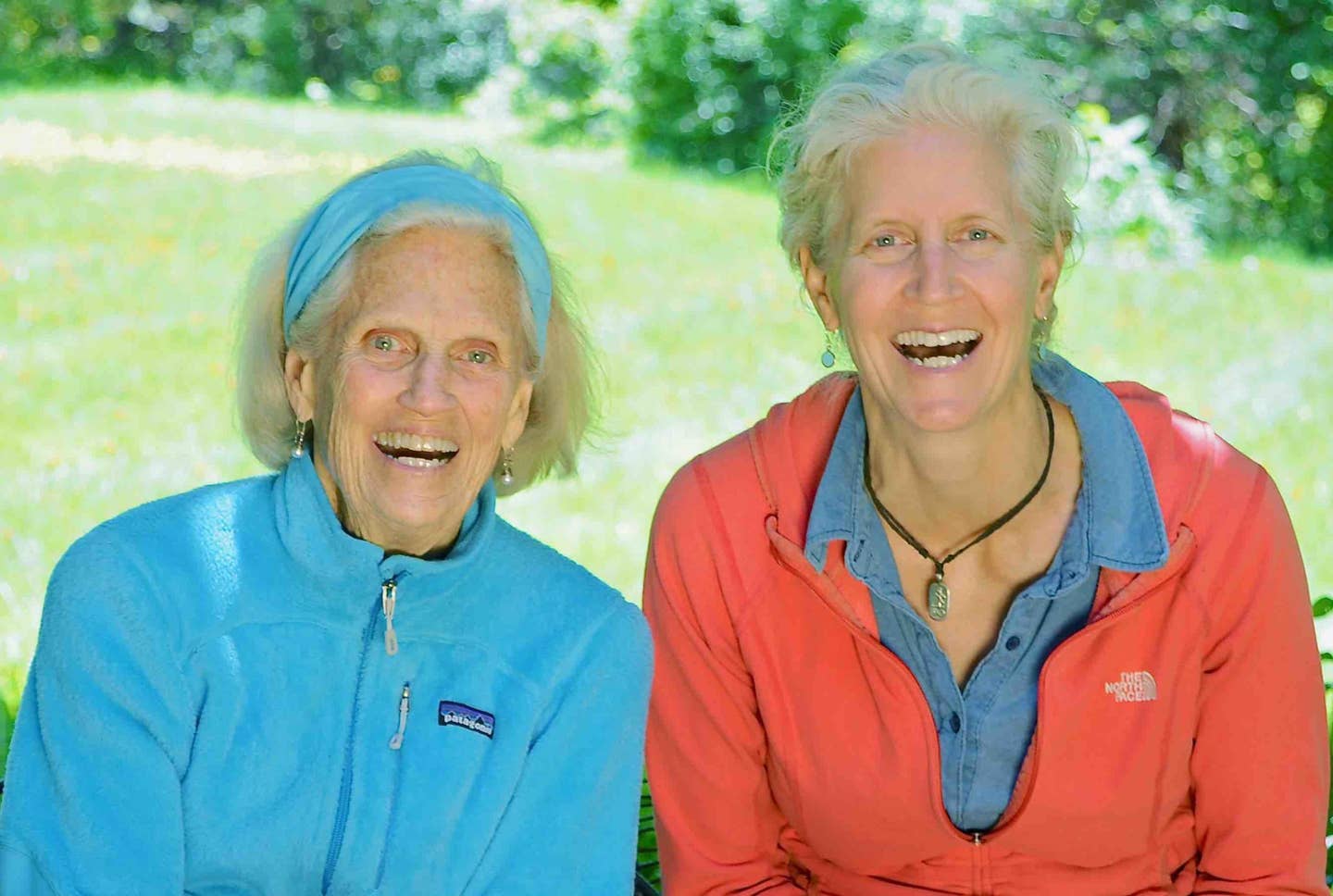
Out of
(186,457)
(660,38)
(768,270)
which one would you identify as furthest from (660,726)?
(660,38)

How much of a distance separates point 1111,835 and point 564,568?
3.01 feet

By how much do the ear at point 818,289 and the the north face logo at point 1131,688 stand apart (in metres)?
0.69

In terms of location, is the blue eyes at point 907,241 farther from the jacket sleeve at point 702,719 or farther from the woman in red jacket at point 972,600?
the jacket sleeve at point 702,719

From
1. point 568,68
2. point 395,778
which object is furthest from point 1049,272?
point 568,68

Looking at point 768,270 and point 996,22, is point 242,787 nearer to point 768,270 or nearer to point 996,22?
point 768,270

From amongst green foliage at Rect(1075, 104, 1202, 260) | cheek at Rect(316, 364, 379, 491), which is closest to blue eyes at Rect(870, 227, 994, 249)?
cheek at Rect(316, 364, 379, 491)

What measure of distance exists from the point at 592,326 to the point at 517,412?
7.87 ft

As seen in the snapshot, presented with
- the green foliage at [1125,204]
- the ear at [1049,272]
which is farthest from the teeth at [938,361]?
the green foliage at [1125,204]

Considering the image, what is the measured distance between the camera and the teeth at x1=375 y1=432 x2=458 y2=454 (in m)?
2.38

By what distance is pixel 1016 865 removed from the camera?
262 centimetres

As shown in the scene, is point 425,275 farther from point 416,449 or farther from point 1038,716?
point 1038,716

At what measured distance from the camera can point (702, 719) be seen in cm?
274

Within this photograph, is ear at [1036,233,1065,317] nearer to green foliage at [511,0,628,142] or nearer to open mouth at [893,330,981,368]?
open mouth at [893,330,981,368]

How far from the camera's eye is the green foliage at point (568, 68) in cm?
1369
